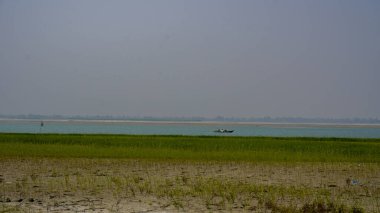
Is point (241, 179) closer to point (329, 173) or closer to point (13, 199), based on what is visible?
point (329, 173)

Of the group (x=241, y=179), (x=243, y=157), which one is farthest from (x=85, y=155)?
(x=241, y=179)

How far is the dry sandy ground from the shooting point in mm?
11164

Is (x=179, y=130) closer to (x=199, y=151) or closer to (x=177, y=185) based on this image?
(x=199, y=151)

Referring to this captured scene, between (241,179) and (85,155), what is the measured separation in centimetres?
1063

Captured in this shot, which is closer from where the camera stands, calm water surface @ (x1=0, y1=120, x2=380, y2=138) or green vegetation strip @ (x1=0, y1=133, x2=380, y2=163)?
green vegetation strip @ (x1=0, y1=133, x2=380, y2=163)

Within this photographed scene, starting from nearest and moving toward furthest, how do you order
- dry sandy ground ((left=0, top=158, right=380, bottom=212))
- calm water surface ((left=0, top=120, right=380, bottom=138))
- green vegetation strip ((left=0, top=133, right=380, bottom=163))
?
1. dry sandy ground ((left=0, top=158, right=380, bottom=212))
2. green vegetation strip ((left=0, top=133, right=380, bottom=163))
3. calm water surface ((left=0, top=120, right=380, bottom=138))

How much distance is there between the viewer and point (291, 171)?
18.4 m

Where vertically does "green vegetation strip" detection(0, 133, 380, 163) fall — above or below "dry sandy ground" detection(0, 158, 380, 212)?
above

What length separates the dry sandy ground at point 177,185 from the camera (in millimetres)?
11164

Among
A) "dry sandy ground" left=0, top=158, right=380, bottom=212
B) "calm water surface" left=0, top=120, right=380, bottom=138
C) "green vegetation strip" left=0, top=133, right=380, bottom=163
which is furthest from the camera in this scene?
"calm water surface" left=0, top=120, right=380, bottom=138

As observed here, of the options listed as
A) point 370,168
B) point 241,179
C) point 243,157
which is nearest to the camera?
point 241,179

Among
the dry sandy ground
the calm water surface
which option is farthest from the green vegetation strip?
the calm water surface

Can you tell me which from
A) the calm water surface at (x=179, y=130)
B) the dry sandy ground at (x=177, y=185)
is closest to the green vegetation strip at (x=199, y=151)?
the dry sandy ground at (x=177, y=185)

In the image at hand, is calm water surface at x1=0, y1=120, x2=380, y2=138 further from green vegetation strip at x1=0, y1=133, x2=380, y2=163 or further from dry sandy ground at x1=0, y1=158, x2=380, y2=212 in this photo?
dry sandy ground at x1=0, y1=158, x2=380, y2=212
